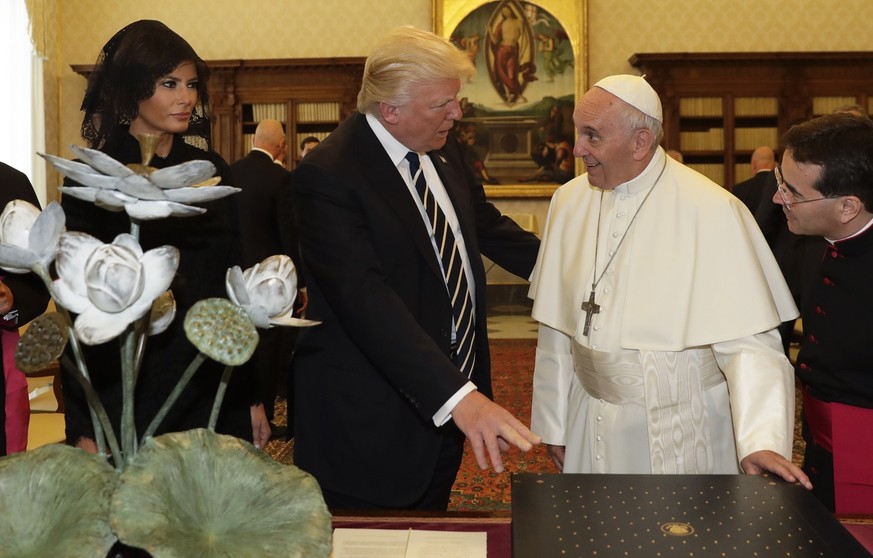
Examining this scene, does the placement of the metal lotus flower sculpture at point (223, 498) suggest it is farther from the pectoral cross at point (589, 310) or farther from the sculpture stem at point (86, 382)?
the pectoral cross at point (589, 310)

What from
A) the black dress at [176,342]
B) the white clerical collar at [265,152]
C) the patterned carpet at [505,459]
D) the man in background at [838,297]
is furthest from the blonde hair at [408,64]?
the white clerical collar at [265,152]

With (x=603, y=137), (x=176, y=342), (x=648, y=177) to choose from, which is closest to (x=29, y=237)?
(x=176, y=342)

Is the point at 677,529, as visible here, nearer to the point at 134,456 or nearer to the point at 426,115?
the point at 134,456

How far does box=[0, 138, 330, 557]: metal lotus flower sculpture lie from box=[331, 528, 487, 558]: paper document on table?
1.95ft

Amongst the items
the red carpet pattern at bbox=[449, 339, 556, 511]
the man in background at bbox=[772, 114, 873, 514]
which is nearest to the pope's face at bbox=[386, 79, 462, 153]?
the man in background at bbox=[772, 114, 873, 514]

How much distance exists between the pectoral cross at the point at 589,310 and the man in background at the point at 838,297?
0.59 m

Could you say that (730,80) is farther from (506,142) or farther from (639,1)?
(506,142)

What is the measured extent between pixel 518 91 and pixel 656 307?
1092 centimetres

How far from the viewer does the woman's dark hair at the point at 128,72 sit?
2.23 metres

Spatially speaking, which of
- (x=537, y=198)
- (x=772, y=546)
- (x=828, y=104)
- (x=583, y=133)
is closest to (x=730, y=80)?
(x=828, y=104)

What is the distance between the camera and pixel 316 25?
12.8 m

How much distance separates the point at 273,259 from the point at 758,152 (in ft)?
27.3

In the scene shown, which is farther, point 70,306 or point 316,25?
point 316,25

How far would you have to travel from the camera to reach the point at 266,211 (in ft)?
20.3
